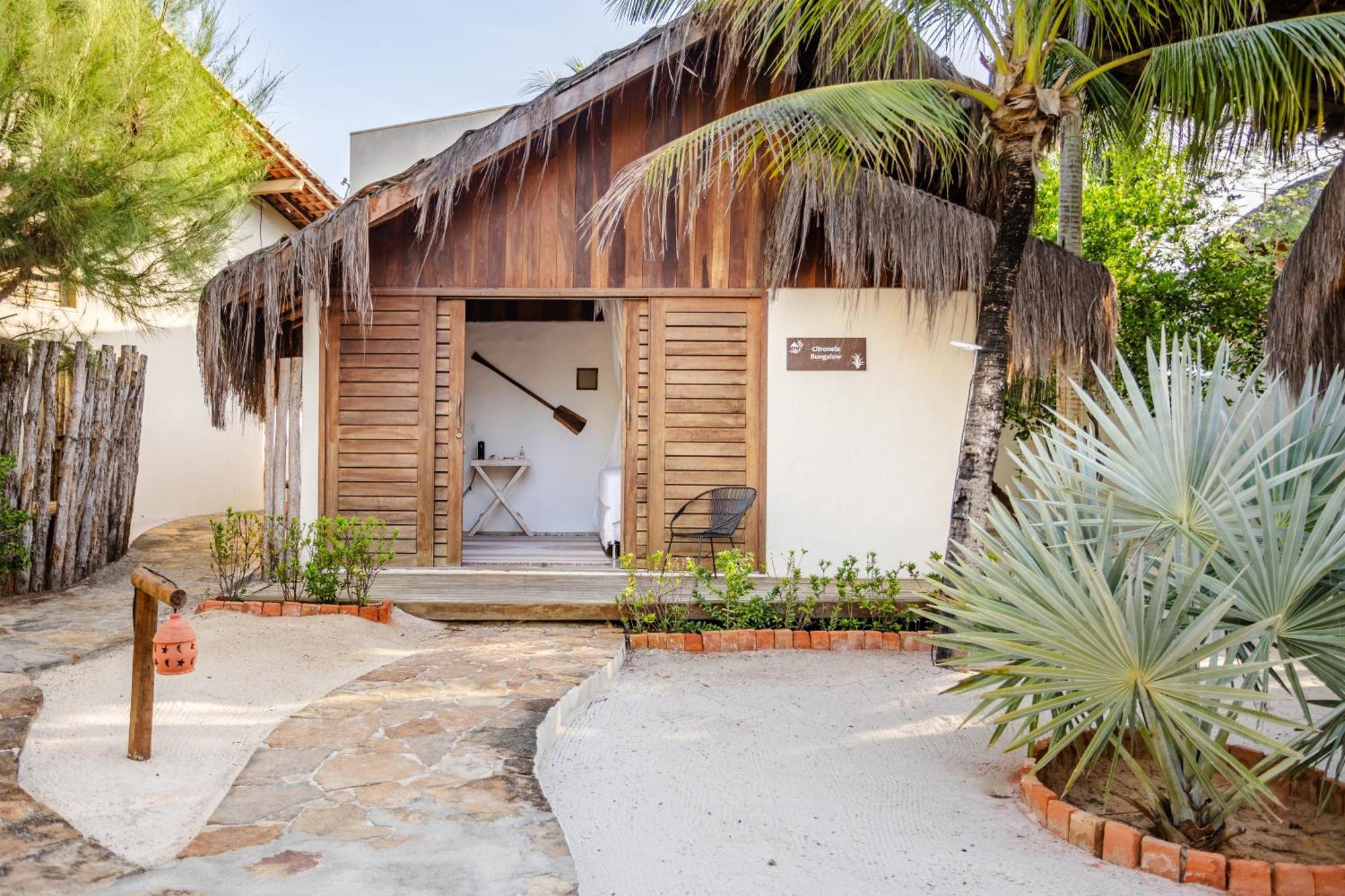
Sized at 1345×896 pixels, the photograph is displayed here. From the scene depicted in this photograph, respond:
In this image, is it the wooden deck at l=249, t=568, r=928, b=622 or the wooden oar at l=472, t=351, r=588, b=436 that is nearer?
the wooden deck at l=249, t=568, r=928, b=622

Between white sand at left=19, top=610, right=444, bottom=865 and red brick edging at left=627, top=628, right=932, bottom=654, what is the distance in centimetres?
130

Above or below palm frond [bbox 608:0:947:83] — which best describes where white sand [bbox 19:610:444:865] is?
below

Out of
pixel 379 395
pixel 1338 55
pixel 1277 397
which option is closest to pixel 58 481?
pixel 379 395

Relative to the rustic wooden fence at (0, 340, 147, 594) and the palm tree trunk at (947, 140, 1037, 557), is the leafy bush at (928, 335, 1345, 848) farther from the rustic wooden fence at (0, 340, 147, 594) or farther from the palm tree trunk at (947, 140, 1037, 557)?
the rustic wooden fence at (0, 340, 147, 594)

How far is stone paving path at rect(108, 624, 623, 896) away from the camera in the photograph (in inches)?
105

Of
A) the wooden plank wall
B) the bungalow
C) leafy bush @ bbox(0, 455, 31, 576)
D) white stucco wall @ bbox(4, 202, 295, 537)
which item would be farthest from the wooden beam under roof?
the wooden plank wall

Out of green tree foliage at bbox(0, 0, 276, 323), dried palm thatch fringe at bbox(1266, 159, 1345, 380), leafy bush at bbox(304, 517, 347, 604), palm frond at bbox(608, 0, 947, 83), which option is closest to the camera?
dried palm thatch fringe at bbox(1266, 159, 1345, 380)

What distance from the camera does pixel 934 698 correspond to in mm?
4988

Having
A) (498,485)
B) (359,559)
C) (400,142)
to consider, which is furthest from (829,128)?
(400,142)

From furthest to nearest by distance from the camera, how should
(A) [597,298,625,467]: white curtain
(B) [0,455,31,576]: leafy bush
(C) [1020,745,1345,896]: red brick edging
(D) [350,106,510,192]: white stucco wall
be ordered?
(D) [350,106,510,192]: white stucco wall
(A) [597,298,625,467]: white curtain
(B) [0,455,31,576]: leafy bush
(C) [1020,745,1345,896]: red brick edging

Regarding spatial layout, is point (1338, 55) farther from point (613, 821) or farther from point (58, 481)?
point (58, 481)

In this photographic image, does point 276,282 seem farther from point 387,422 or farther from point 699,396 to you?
point 699,396

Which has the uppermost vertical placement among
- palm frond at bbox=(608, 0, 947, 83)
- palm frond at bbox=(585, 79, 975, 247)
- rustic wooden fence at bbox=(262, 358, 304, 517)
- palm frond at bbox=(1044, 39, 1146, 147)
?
palm frond at bbox=(608, 0, 947, 83)

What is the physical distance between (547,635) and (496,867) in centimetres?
317
